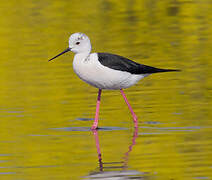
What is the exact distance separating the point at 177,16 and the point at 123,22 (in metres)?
1.69

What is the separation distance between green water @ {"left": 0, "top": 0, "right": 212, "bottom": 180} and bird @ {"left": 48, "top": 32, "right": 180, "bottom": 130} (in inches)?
22.2

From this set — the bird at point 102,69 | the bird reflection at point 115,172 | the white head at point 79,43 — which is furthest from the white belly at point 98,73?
the bird reflection at point 115,172

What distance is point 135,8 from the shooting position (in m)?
22.8

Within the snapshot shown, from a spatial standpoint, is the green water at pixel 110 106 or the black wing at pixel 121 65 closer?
the green water at pixel 110 106

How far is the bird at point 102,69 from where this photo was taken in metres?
9.71

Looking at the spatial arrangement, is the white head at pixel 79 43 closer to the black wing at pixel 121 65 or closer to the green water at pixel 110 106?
the black wing at pixel 121 65

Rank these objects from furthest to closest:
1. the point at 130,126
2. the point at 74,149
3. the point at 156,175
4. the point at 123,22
→ 1. the point at 123,22
2. the point at 130,126
3. the point at 74,149
4. the point at 156,175

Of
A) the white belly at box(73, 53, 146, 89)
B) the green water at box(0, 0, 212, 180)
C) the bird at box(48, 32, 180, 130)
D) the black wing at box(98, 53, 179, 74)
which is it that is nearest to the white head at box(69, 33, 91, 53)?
the bird at box(48, 32, 180, 130)

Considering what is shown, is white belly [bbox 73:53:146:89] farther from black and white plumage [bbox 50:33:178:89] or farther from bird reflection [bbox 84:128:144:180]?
bird reflection [bbox 84:128:144:180]

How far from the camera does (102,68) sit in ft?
31.9

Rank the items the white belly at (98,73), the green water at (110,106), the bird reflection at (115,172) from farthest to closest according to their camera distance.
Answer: the white belly at (98,73), the green water at (110,106), the bird reflection at (115,172)

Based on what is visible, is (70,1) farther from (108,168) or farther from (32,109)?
(108,168)

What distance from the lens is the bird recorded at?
382 inches

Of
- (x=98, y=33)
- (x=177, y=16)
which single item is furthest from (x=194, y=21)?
(x=98, y=33)
